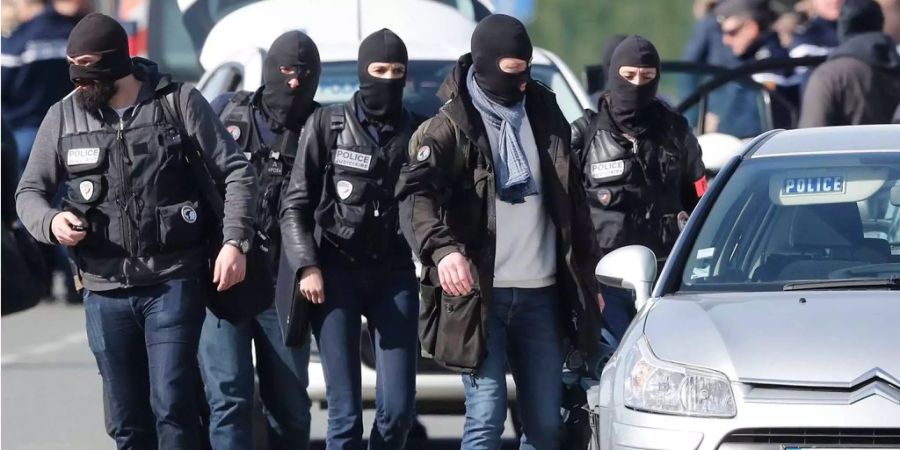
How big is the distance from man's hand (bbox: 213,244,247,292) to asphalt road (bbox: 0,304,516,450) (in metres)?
2.58

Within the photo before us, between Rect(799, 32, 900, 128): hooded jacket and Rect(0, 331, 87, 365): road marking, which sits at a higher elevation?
Rect(799, 32, 900, 128): hooded jacket

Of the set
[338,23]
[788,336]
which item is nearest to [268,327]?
[788,336]

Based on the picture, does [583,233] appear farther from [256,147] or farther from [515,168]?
[256,147]

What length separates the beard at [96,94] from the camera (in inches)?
270

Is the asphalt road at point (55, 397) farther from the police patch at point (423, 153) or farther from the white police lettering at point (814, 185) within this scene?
the white police lettering at point (814, 185)

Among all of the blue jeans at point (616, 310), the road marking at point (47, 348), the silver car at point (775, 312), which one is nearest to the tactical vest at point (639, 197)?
the blue jeans at point (616, 310)

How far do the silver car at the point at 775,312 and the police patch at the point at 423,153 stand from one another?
0.67m

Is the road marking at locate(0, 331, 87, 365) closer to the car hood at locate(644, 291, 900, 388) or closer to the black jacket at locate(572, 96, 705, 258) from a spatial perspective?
the black jacket at locate(572, 96, 705, 258)

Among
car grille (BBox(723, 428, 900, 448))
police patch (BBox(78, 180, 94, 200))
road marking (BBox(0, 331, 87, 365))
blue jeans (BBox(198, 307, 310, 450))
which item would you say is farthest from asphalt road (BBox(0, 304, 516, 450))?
car grille (BBox(723, 428, 900, 448))

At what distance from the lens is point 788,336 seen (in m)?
5.61

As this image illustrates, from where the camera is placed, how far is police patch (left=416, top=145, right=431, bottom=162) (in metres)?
6.65

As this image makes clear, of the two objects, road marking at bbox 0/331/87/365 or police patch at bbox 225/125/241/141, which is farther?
road marking at bbox 0/331/87/365

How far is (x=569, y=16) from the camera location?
27375 mm

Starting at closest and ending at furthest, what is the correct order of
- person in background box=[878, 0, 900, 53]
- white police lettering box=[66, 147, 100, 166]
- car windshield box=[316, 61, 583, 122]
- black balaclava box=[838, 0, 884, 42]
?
white police lettering box=[66, 147, 100, 166]
car windshield box=[316, 61, 583, 122]
black balaclava box=[838, 0, 884, 42]
person in background box=[878, 0, 900, 53]
